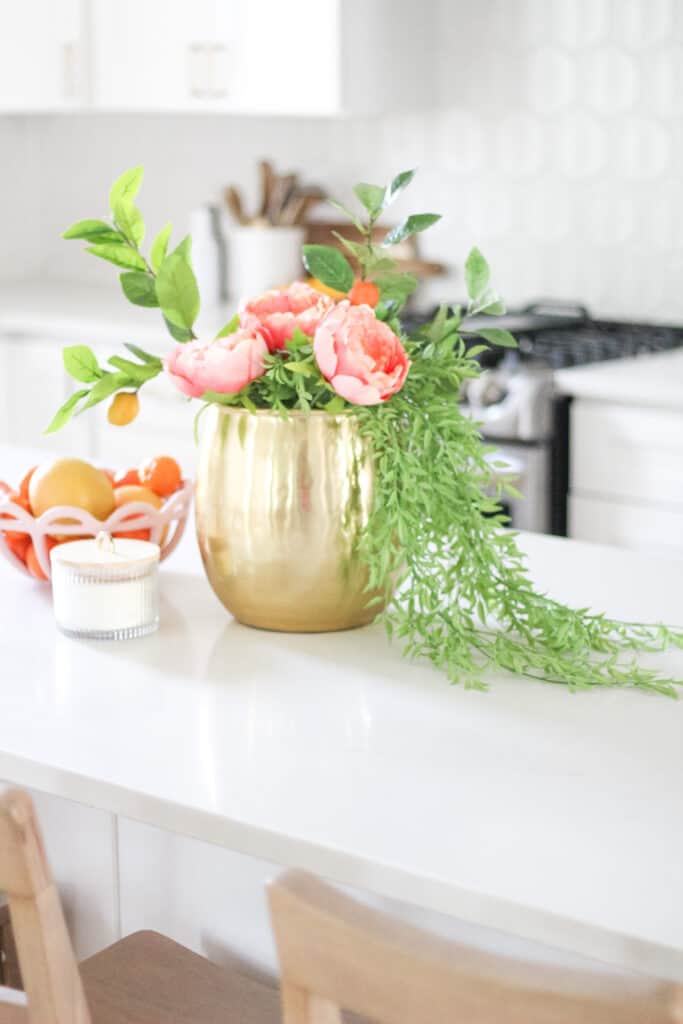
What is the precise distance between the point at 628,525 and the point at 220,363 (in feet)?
5.48

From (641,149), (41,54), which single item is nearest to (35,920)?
(641,149)

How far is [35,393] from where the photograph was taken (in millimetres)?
3928

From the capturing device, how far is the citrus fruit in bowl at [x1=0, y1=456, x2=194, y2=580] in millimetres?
1623

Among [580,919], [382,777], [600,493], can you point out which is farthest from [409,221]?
[600,493]

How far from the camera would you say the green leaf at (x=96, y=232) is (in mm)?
1477

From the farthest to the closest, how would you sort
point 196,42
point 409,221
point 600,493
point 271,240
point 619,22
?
1. point 271,240
2. point 196,42
3. point 619,22
4. point 600,493
5. point 409,221

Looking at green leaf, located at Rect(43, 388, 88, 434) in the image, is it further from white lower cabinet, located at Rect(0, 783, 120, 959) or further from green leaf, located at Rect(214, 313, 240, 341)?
white lower cabinet, located at Rect(0, 783, 120, 959)

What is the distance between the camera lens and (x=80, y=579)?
151cm

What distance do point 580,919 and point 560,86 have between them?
2964 mm

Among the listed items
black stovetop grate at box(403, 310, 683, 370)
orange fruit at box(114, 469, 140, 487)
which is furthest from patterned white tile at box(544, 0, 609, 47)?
orange fruit at box(114, 469, 140, 487)

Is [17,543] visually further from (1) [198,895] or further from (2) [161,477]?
(1) [198,895]

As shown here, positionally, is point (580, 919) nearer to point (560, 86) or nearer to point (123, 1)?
point (560, 86)

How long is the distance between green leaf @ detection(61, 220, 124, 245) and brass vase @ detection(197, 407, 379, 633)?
0.65 feet

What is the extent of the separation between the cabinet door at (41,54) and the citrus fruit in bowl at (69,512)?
2.51m
